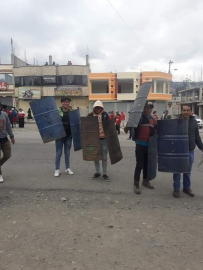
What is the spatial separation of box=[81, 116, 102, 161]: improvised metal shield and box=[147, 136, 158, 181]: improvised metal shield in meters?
1.00

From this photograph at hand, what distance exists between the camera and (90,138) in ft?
16.2

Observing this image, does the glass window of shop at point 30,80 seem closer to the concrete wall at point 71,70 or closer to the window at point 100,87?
the concrete wall at point 71,70

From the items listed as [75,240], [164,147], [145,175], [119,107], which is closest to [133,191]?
[145,175]

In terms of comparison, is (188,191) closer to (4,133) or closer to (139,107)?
(139,107)

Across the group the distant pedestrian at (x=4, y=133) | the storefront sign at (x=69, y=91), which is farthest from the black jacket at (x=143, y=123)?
Answer: the storefront sign at (x=69, y=91)

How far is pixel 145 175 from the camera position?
186 inches

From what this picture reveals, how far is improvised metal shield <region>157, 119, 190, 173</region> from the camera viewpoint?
4.04 meters

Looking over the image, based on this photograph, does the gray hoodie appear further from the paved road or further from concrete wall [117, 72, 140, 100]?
concrete wall [117, 72, 140, 100]

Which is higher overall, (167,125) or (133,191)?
(167,125)

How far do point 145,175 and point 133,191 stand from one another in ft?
1.37

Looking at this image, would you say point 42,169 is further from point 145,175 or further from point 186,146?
point 186,146

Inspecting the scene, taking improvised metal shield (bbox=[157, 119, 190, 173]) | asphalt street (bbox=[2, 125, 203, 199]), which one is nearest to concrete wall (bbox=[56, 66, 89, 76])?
asphalt street (bbox=[2, 125, 203, 199])

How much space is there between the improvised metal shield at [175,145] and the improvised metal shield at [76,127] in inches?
73.2

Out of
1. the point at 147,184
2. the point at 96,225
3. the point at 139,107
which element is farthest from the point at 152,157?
the point at 96,225
